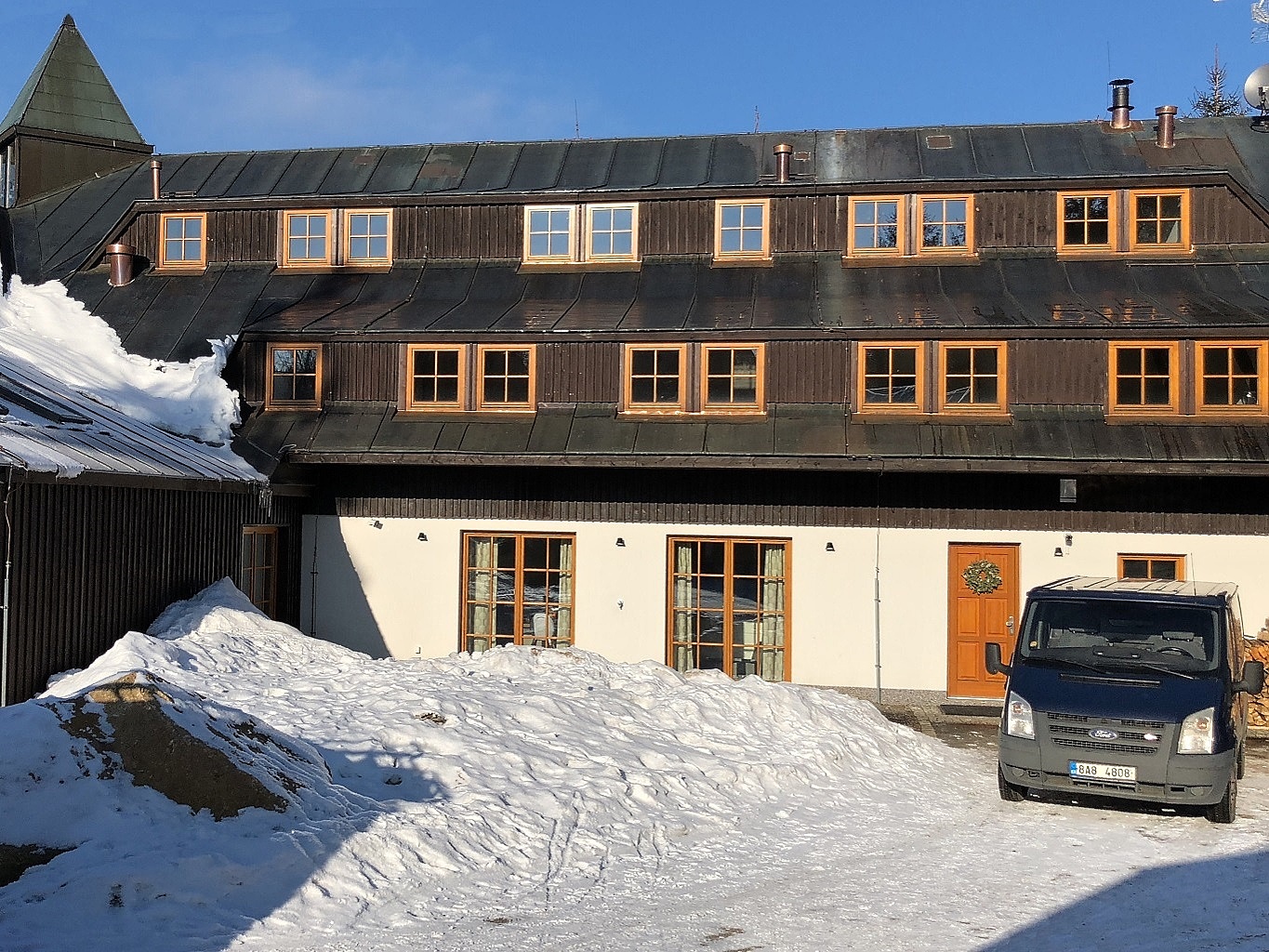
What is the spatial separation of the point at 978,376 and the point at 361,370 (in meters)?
9.38

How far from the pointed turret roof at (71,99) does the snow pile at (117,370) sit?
910cm

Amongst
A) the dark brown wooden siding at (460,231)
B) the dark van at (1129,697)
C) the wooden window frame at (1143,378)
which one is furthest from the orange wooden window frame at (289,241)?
the dark van at (1129,697)

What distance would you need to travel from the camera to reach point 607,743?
11.6 meters

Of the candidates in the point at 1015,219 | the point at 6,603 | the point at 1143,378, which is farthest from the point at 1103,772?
the point at 1015,219

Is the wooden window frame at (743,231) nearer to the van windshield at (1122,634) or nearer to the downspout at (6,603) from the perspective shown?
the van windshield at (1122,634)

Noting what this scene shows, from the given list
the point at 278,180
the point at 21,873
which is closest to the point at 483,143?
the point at 278,180

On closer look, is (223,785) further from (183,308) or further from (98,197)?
(98,197)

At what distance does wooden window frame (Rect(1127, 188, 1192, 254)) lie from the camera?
19.4 m

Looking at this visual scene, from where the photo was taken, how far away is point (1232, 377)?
1675 cm

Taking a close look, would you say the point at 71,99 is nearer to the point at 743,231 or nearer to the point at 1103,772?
the point at 743,231

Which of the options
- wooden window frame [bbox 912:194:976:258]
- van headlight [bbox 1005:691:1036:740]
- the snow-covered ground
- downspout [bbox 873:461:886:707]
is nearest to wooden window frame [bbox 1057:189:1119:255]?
wooden window frame [bbox 912:194:976:258]

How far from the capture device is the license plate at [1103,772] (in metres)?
10.2

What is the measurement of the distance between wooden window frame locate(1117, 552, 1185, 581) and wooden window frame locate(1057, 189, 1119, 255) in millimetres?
5580

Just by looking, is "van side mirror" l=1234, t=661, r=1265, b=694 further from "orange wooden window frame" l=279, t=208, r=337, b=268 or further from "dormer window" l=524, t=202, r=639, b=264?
"orange wooden window frame" l=279, t=208, r=337, b=268
